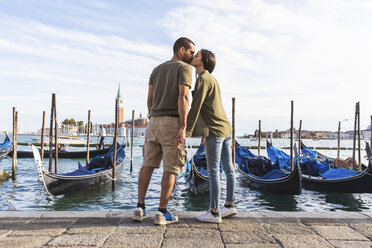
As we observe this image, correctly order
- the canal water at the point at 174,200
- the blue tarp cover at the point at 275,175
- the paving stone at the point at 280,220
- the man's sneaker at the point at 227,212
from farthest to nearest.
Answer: the blue tarp cover at the point at 275,175 → the canal water at the point at 174,200 → the man's sneaker at the point at 227,212 → the paving stone at the point at 280,220

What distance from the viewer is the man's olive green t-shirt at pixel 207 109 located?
2283mm

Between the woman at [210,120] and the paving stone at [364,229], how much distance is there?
0.81 meters

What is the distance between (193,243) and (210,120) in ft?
2.85

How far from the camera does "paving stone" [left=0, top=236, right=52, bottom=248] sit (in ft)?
5.89

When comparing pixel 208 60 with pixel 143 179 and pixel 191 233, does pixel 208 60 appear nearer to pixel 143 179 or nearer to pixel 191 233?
pixel 143 179

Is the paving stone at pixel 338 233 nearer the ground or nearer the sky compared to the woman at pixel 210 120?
nearer the ground

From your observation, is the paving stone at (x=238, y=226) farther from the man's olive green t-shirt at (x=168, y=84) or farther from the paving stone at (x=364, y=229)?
the man's olive green t-shirt at (x=168, y=84)

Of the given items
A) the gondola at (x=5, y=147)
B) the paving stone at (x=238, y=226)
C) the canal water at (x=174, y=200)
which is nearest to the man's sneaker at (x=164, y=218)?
the paving stone at (x=238, y=226)

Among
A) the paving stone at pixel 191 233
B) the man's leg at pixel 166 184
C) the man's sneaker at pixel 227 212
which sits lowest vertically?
the paving stone at pixel 191 233

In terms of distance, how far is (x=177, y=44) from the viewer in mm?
2363

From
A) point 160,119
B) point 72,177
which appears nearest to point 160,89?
point 160,119

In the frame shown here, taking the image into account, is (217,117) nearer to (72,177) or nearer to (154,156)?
(154,156)

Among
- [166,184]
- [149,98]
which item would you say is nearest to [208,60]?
[149,98]

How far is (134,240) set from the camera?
1.88 m
